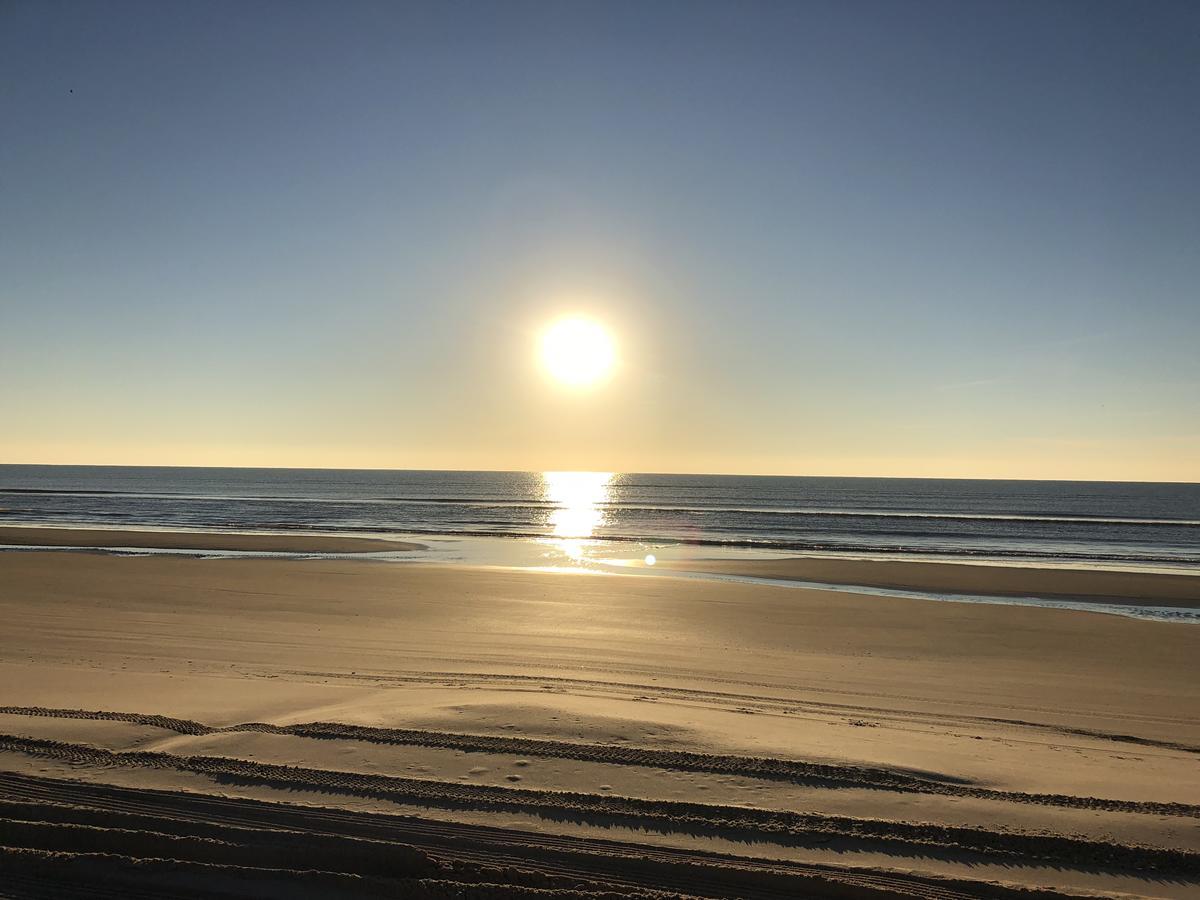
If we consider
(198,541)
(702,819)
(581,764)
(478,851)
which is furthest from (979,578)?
(198,541)

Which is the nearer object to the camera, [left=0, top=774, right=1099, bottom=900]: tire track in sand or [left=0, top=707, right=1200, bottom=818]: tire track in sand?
[left=0, top=774, right=1099, bottom=900]: tire track in sand

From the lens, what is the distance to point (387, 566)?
77.3ft

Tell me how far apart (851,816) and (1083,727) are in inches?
196

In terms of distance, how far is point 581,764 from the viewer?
226 inches

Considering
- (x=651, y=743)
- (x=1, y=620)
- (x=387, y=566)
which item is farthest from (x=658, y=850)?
(x=387, y=566)

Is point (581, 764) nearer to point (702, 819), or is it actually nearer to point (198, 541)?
point (702, 819)

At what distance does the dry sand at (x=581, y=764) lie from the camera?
13.8 ft

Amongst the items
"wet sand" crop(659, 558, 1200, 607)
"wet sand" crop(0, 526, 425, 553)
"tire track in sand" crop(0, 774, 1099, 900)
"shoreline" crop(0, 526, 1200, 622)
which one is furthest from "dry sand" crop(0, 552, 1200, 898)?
"wet sand" crop(0, 526, 425, 553)

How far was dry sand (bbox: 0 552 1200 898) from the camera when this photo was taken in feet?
13.8

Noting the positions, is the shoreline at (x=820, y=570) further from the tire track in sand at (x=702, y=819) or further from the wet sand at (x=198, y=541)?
the tire track in sand at (x=702, y=819)

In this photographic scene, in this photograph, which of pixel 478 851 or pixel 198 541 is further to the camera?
pixel 198 541

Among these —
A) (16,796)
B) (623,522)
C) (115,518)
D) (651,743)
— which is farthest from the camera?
(623,522)

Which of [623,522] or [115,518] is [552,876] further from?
[115,518]

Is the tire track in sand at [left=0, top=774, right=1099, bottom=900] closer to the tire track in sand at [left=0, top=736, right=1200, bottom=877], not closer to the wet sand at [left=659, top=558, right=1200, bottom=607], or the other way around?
the tire track in sand at [left=0, top=736, right=1200, bottom=877]
